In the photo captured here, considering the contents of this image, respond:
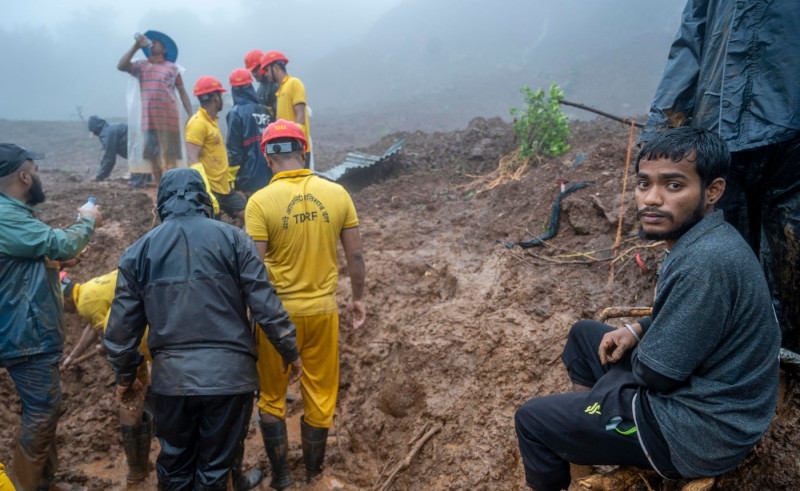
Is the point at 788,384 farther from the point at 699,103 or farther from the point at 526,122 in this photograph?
the point at 526,122

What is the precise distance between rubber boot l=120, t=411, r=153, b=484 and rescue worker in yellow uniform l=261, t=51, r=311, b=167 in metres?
3.07


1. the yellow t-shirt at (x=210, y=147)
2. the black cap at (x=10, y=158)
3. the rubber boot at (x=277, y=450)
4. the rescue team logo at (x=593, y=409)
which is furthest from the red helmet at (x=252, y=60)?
the rescue team logo at (x=593, y=409)

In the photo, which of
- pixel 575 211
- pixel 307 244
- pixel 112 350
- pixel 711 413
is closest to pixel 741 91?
pixel 711 413

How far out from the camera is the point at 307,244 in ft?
9.57

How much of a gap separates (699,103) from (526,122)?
460 centimetres

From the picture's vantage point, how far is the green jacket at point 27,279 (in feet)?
8.77

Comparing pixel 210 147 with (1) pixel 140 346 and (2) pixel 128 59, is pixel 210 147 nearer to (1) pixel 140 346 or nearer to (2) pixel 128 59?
(2) pixel 128 59

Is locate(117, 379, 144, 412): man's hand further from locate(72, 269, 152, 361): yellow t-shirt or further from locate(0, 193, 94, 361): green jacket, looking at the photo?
locate(72, 269, 152, 361): yellow t-shirt

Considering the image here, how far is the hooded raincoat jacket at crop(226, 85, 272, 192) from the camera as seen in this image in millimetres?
4934

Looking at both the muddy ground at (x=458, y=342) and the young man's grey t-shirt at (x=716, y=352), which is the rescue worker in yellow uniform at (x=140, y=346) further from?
the young man's grey t-shirt at (x=716, y=352)

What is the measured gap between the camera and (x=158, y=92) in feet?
19.8

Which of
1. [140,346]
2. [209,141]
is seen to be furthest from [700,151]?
[209,141]

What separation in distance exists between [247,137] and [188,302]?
10.2 feet

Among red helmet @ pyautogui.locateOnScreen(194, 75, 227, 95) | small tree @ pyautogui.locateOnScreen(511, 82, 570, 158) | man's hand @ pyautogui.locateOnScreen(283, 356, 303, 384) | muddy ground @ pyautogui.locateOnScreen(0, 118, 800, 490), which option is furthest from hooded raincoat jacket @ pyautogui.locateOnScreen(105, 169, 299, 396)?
small tree @ pyautogui.locateOnScreen(511, 82, 570, 158)
